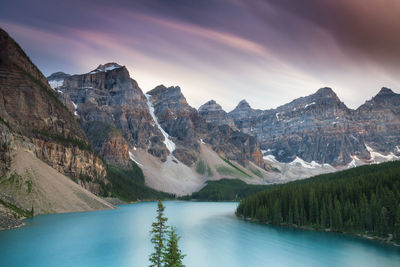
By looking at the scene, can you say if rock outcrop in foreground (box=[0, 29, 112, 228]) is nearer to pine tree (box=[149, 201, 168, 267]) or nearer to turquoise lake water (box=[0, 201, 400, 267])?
turquoise lake water (box=[0, 201, 400, 267])

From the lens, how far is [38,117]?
117 meters

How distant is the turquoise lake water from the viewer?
141 ft

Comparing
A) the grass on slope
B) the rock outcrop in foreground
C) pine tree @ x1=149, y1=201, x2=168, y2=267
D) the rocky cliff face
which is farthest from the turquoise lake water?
the grass on slope

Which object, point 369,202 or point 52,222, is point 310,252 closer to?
point 369,202

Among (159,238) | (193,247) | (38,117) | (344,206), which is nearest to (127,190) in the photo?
(38,117)

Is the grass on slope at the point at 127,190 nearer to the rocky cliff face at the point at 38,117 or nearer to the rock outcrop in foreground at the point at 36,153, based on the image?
the rock outcrop in foreground at the point at 36,153

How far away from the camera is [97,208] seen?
101 metres

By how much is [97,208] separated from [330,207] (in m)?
65.7

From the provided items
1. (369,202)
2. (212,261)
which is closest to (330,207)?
(369,202)

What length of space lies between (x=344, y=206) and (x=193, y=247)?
33.4 m

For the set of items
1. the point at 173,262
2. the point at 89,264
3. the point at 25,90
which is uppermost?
the point at 25,90

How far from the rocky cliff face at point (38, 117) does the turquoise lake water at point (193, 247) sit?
43.3 metres

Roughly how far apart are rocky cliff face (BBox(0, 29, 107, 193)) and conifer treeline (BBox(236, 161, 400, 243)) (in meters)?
66.9

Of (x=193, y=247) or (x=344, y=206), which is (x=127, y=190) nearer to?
(x=344, y=206)
